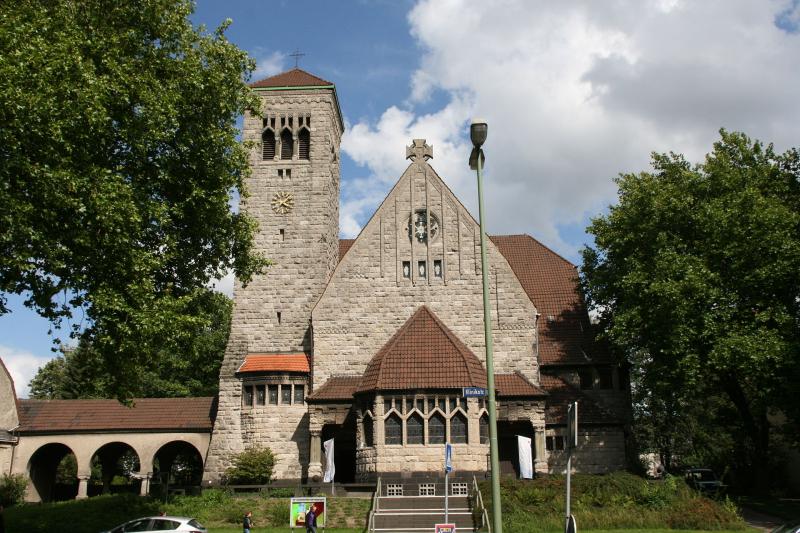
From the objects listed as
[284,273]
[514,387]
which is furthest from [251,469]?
[514,387]

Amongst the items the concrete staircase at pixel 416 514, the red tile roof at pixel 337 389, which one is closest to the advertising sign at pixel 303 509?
the concrete staircase at pixel 416 514

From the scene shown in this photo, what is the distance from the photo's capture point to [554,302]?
36.8 m

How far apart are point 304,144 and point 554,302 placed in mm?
15337

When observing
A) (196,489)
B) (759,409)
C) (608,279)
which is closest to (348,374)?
(196,489)

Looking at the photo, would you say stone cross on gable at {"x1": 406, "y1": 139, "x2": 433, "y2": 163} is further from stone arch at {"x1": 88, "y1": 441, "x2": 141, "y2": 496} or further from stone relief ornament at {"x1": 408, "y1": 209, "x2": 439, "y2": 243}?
stone arch at {"x1": 88, "y1": 441, "x2": 141, "y2": 496}

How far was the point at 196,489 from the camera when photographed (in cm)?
2733

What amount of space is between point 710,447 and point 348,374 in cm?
3559

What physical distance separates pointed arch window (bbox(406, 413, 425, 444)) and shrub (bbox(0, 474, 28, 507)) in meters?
18.9

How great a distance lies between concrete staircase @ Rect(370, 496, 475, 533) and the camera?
22422 mm

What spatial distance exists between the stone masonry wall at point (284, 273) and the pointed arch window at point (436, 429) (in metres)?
6.58

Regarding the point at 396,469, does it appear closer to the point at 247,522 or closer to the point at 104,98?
the point at 247,522

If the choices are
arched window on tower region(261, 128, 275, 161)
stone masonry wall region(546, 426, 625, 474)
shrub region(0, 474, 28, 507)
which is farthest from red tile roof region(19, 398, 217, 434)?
stone masonry wall region(546, 426, 625, 474)

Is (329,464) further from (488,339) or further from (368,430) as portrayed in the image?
(488,339)

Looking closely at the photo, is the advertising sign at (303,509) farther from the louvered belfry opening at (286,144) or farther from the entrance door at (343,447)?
the louvered belfry opening at (286,144)
